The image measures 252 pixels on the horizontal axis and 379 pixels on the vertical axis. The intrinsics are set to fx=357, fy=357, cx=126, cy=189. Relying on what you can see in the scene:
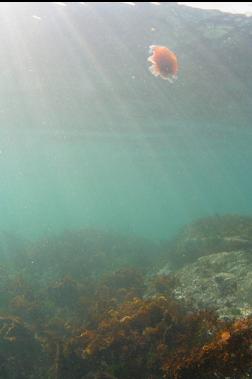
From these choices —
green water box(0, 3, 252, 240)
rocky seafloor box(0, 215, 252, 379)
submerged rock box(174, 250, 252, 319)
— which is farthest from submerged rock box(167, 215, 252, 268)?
green water box(0, 3, 252, 240)

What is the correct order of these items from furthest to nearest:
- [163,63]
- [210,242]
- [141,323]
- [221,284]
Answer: [210,242], [221,284], [141,323], [163,63]

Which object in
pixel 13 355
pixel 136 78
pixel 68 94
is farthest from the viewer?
pixel 68 94

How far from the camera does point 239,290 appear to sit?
8.16m

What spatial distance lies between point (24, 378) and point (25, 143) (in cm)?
4102

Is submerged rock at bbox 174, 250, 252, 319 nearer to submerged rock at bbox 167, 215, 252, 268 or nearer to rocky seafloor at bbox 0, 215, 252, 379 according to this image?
rocky seafloor at bbox 0, 215, 252, 379

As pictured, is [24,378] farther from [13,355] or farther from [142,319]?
[142,319]

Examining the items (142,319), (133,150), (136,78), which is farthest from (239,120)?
(142,319)

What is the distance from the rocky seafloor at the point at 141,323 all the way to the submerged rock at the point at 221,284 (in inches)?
0.9

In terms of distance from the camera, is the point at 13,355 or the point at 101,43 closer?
the point at 13,355

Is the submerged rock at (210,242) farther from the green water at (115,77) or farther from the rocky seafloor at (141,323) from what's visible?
the green water at (115,77)

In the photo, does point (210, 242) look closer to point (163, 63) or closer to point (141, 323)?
point (141, 323)

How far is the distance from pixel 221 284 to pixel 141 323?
3.24 meters

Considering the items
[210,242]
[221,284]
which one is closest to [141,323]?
[221,284]

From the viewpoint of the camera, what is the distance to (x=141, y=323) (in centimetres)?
618
